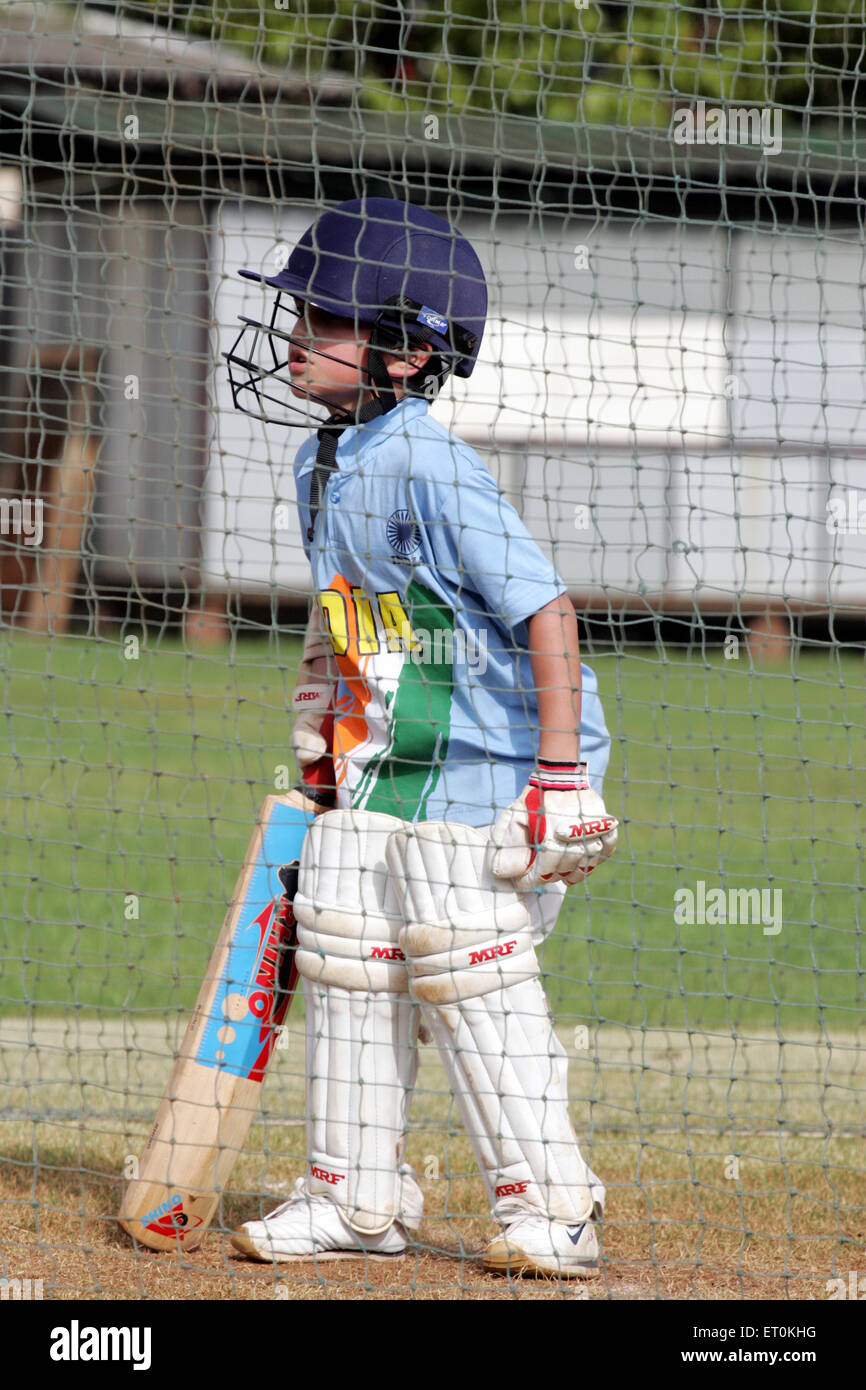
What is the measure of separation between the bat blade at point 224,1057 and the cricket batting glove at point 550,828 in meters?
0.49

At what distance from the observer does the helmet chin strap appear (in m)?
2.63

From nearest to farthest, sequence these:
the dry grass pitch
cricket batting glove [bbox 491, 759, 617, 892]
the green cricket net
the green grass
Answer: cricket batting glove [bbox 491, 759, 617, 892] < the dry grass pitch < the green cricket net < the green grass

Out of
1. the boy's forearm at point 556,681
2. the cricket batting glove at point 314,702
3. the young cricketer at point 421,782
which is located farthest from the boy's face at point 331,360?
the boy's forearm at point 556,681

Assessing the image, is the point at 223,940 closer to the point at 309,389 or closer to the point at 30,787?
the point at 309,389

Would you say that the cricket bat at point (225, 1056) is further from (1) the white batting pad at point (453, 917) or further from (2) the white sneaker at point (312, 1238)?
(1) the white batting pad at point (453, 917)

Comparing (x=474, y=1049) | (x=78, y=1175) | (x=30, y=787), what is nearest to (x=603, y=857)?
(x=474, y=1049)

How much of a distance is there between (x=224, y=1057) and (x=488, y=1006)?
1.73 feet

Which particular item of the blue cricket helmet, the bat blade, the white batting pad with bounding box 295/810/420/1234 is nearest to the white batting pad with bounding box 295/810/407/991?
the white batting pad with bounding box 295/810/420/1234

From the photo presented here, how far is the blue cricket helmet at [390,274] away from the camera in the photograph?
8.55ft

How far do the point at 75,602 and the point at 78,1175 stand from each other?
869cm

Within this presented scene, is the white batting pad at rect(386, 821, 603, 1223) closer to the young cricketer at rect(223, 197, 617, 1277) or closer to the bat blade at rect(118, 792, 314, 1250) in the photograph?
the young cricketer at rect(223, 197, 617, 1277)

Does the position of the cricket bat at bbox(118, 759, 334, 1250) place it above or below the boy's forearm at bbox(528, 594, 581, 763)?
below

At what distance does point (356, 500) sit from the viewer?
258 cm

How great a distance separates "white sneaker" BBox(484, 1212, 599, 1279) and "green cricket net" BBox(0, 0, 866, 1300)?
47 mm
